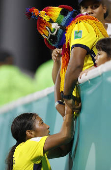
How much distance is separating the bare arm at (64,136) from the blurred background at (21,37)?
3.97 meters

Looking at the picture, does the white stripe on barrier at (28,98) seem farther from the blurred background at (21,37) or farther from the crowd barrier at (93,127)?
the blurred background at (21,37)

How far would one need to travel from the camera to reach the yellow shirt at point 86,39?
2424 millimetres

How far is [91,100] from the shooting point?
2426 mm

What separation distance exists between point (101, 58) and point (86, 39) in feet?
0.52

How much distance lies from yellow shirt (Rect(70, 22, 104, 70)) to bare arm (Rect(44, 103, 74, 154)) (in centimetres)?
32

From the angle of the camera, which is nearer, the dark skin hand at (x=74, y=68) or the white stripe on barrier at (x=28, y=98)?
the dark skin hand at (x=74, y=68)

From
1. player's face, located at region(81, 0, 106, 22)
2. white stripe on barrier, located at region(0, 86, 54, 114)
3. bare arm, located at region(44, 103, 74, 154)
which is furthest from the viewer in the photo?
white stripe on barrier, located at region(0, 86, 54, 114)

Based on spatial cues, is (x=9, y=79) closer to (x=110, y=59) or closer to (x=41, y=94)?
(x=41, y=94)

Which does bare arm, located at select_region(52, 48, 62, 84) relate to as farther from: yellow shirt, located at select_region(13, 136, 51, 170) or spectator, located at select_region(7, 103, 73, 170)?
yellow shirt, located at select_region(13, 136, 51, 170)

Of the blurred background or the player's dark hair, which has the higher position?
the blurred background

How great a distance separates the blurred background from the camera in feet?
21.7

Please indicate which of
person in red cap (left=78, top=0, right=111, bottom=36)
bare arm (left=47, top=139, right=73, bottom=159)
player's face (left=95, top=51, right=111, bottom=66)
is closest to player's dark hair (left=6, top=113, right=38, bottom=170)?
bare arm (left=47, top=139, right=73, bottom=159)

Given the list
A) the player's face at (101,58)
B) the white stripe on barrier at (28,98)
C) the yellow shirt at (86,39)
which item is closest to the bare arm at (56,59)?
the white stripe on barrier at (28,98)

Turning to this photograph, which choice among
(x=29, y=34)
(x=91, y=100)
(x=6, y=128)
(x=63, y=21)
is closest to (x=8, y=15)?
(x=29, y=34)
